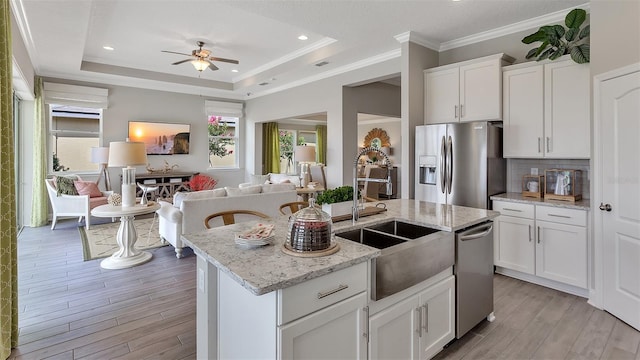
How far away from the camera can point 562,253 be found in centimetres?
316

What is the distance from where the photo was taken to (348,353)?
1503mm

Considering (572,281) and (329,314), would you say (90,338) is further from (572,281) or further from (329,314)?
(572,281)

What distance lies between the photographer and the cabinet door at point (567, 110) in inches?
127

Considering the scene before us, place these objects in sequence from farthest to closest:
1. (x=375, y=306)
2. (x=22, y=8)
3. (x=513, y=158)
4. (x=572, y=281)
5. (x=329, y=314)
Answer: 1. (x=513, y=158)
2. (x=22, y=8)
3. (x=572, y=281)
4. (x=375, y=306)
5. (x=329, y=314)

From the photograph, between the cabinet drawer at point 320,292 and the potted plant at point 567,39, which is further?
the potted plant at point 567,39

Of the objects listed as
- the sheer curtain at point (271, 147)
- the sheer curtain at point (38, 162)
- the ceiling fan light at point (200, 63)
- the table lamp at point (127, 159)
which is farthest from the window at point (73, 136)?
the sheer curtain at point (271, 147)

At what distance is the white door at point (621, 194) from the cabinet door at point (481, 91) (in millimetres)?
1071

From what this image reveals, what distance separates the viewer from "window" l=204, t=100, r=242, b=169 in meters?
8.77

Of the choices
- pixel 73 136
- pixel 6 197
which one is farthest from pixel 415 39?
pixel 73 136

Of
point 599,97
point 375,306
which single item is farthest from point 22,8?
point 599,97

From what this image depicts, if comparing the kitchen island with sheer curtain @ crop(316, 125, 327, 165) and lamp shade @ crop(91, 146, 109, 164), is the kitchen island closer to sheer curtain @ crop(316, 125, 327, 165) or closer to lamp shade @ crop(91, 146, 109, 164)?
lamp shade @ crop(91, 146, 109, 164)

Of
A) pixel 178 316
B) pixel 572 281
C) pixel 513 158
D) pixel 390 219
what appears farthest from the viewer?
pixel 513 158

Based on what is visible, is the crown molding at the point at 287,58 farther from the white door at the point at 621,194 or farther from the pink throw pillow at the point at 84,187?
the pink throw pillow at the point at 84,187

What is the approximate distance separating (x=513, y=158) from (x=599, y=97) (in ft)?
3.99
